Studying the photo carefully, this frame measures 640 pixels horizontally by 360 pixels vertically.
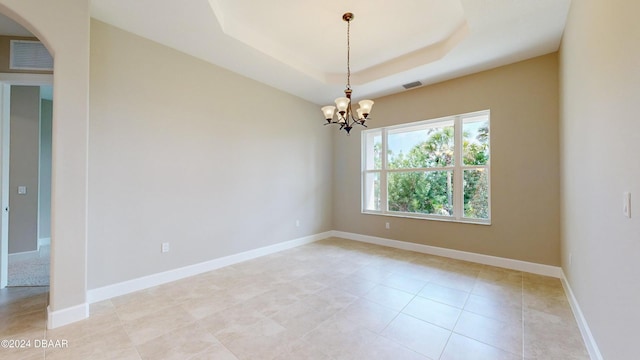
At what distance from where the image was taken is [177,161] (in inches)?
132

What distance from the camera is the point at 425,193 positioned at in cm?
463

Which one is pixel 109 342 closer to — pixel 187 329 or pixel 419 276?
pixel 187 329

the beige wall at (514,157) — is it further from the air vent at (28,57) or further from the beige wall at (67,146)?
the air vent at (28,57)

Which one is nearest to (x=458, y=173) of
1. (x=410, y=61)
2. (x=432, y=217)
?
(x=432, y=217)

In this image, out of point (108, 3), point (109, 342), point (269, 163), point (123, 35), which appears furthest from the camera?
point (269, 163)

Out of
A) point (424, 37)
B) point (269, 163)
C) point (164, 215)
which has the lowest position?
point (164, 215)

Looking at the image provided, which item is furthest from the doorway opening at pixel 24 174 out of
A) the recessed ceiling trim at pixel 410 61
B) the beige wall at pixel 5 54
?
the recessed ceiling trim at pixel 410 61

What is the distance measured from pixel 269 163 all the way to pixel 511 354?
3.93 m

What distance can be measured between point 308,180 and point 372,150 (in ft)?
5.19

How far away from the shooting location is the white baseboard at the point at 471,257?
11.1 feet

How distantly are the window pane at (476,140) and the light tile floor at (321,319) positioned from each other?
1724mm

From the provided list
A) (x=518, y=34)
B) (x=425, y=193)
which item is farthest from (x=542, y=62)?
(x=425, y=193)

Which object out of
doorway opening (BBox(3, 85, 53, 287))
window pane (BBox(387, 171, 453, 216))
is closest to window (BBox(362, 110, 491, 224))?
window pane (BBox(387, 171, 453, 216))

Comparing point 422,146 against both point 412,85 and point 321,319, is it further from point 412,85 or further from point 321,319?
point 321,319
